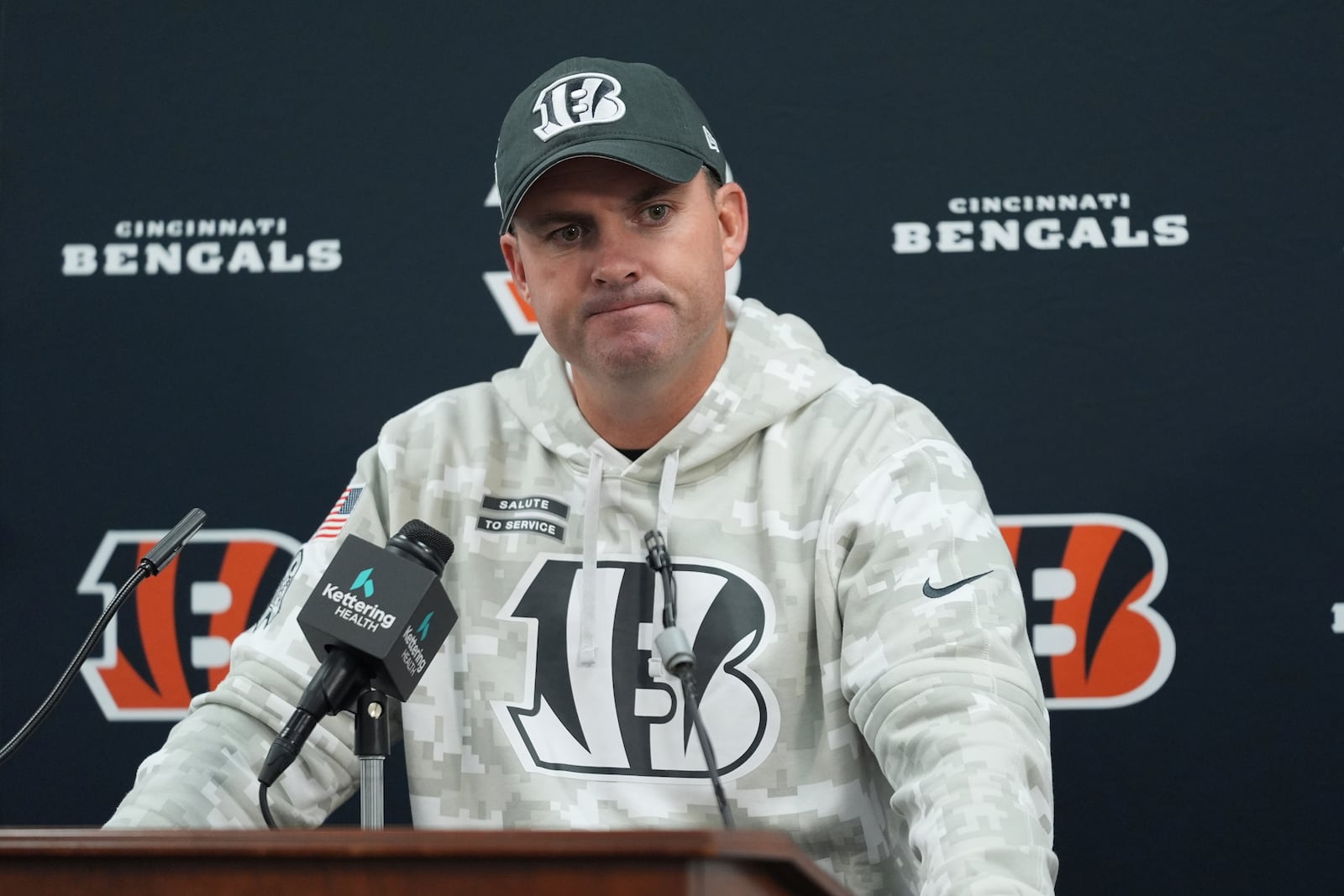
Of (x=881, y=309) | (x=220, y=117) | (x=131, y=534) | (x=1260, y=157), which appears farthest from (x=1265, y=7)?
(x=131, y=534)

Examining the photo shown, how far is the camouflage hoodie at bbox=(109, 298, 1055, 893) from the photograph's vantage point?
1.23 metres

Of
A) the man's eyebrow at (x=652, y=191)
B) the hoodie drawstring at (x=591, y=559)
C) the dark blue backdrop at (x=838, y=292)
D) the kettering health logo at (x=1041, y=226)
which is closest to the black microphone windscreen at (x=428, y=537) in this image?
the hoodie drawstring at (x=591, y=559)

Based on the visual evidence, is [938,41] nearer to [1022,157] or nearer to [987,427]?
[1022,157]

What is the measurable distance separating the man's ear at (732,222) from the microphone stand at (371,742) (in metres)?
0.68

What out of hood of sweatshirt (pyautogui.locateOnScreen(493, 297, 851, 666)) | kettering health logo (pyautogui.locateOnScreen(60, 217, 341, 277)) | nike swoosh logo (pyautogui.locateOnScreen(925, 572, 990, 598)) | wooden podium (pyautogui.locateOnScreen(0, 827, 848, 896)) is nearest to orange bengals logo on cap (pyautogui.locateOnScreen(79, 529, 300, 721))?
A: kettering health logo (pyautogui.locateOnScreen(60, 217, 341, 277))

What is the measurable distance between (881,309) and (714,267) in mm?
427

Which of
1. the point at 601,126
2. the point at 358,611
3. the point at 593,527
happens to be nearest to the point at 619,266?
the point at 601,126

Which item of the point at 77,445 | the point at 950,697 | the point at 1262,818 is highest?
the point at 77,445

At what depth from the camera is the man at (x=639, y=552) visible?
4.20 ft

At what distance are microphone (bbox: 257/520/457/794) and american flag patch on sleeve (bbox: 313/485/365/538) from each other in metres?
0.45

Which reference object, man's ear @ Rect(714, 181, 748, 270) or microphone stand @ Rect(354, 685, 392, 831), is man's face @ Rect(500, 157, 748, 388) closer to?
man's ear @ Rect(714, 181, 748, 270)

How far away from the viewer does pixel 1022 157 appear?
5.71 ft

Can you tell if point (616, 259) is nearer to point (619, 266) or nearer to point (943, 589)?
point (619, 266)

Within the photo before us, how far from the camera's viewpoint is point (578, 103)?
1332mm
